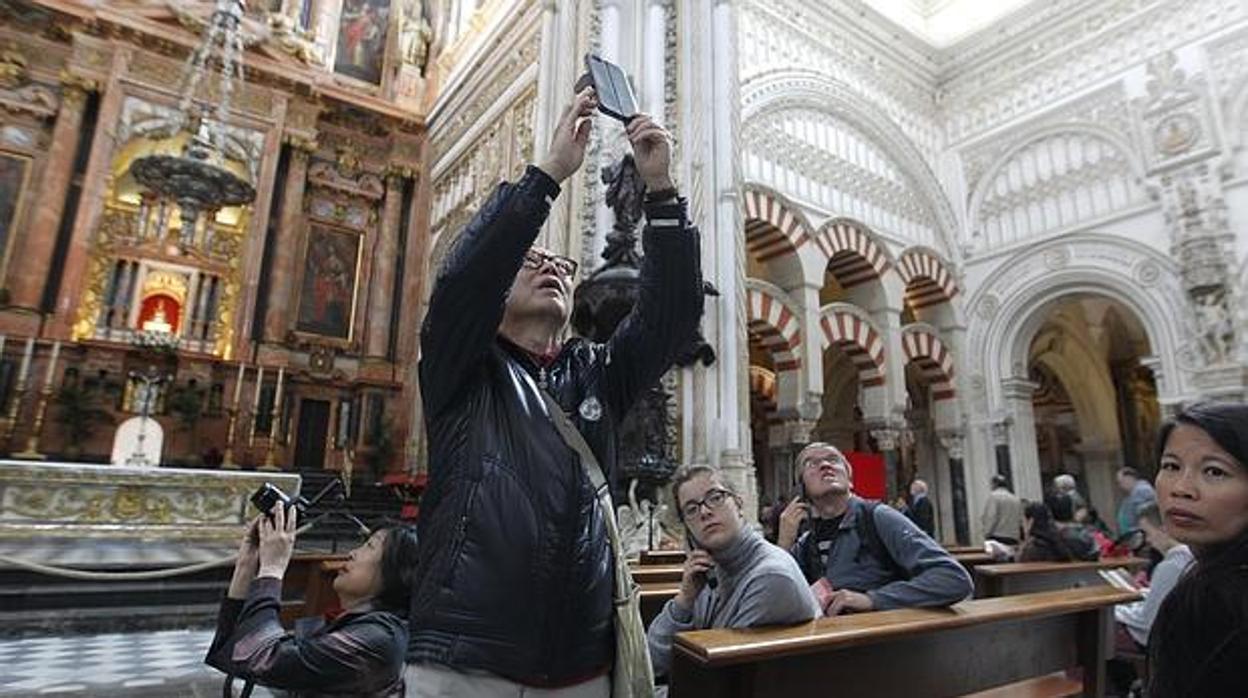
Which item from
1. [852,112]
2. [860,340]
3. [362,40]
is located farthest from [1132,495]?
[362,40]

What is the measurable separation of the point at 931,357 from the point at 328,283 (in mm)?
11347

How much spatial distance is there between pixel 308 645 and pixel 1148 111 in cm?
1335

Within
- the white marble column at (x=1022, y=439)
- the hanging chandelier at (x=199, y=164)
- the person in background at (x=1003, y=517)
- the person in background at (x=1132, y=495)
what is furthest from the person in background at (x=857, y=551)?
the white marble column at (x=1022, y=439)

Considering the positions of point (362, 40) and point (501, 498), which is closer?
point (501, 498)

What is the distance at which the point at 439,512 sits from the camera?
3.41 ft

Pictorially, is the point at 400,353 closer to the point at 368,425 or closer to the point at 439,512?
the point at 368,425

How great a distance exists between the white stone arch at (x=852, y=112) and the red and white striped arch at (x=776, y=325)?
2519 mm

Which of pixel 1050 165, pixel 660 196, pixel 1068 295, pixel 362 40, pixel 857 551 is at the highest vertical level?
pixel 362 40

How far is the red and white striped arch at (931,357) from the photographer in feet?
37.7

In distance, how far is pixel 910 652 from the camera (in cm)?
189

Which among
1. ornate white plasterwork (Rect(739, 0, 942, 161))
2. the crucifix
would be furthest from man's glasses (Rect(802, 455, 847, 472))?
the crucifix

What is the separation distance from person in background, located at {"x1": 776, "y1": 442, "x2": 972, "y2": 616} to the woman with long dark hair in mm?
855

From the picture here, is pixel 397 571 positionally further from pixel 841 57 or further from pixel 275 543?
pixel 841 57

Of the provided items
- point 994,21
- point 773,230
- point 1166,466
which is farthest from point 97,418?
point 994,21
